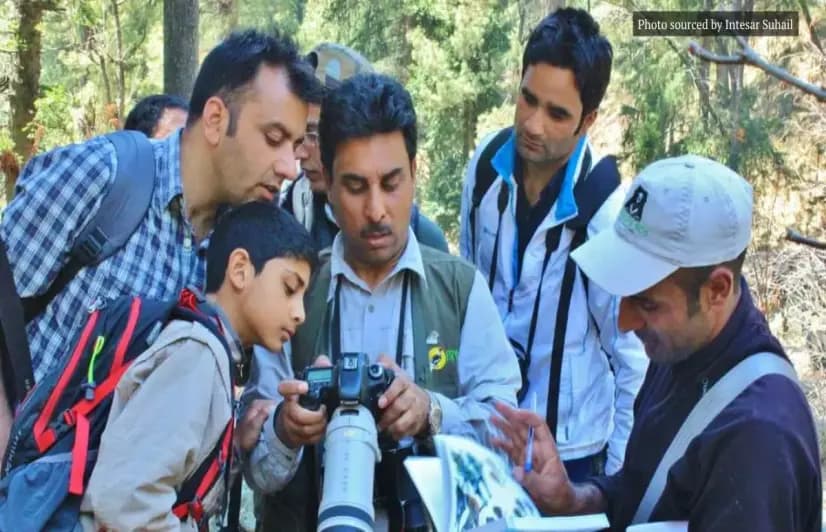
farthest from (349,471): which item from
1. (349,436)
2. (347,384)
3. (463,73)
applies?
(463,73)

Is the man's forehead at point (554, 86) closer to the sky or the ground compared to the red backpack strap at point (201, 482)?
closer to the sky

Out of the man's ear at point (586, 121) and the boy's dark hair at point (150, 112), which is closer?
the man's ear at point (586, 121)

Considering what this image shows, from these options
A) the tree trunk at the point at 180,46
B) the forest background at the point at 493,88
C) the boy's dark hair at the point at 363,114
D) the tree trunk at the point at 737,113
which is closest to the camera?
the boy's dark hair at the point at 363,114

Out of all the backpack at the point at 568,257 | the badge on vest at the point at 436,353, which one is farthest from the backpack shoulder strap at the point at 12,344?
the backpack at the point at 568,257

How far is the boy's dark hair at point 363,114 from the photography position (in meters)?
2.77

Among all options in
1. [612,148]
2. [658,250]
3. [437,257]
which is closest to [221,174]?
[437,257]

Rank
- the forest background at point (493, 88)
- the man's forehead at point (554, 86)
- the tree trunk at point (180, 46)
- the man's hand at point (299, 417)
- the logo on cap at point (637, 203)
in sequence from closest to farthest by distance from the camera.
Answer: the logo on cap at point (637, 203) → the man's hand at point (299, 417) → the man's forehead at point (554, 86) → the tree trunk at point (180, 46) → the forest background at point (493, 88)

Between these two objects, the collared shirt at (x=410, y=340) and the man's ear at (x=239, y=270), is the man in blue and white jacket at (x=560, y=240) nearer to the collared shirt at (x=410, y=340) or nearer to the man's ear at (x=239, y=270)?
the collared shirt at (x=410, y=340)

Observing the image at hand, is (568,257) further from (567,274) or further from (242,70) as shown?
(242,70)

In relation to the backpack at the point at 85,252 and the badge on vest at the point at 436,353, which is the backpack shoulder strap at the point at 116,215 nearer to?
the backpack at the point at 85,252

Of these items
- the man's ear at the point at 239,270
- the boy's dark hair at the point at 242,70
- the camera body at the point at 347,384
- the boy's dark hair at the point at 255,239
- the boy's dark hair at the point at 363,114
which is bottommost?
the camera body at the point at 347,384

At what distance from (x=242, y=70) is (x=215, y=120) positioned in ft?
0.55

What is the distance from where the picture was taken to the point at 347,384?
2281 millimetres

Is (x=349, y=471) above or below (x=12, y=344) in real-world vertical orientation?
below
